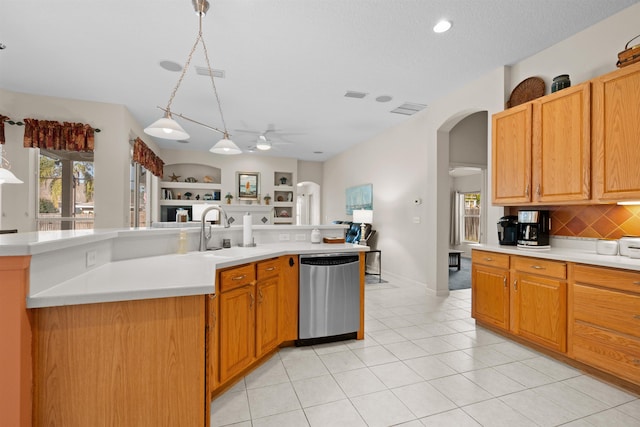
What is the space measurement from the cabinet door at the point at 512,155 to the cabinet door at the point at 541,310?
2.75 ft

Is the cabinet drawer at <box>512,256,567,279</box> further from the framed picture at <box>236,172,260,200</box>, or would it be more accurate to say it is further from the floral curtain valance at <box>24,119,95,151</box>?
the framed picture at <box>236,172,260,200</box>

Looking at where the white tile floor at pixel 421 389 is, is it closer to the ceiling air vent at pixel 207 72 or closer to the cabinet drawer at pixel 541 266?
→ the cabinet drawer at pixel 541 266

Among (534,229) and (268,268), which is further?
(534,229)

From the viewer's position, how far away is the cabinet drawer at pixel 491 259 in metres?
2.96

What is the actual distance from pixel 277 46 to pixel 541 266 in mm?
3245

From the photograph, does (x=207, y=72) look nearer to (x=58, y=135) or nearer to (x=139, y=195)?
(x=58, y=135)

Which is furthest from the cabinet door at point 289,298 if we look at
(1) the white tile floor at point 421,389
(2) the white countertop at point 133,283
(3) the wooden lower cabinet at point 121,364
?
(3) the wooden lower cabinet at point 121,364

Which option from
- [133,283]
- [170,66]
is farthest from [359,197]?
[133,283]

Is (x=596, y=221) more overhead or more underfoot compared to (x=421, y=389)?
more overhead

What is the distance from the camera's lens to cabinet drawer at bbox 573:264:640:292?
202cm

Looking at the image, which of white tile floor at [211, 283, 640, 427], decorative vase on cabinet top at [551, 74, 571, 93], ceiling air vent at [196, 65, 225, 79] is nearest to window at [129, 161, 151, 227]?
ceiling air vent at [196, 65, 225, 79]

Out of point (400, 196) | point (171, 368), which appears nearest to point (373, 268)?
point (400, 196)

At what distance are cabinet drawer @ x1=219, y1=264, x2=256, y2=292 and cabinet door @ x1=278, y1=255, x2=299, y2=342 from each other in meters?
0.44

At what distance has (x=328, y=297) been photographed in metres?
2.78
